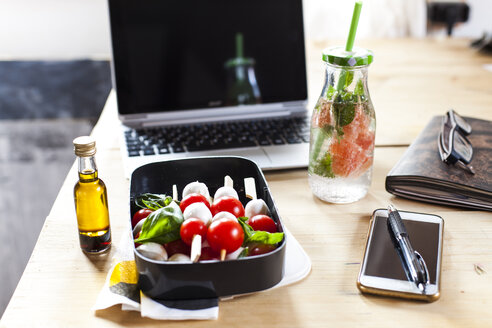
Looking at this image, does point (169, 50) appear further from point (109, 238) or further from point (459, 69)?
point (459, 69)

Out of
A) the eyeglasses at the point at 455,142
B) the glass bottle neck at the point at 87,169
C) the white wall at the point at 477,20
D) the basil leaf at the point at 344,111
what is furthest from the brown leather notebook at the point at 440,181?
the white wall at the point at 477,20

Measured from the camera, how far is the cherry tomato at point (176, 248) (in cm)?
61

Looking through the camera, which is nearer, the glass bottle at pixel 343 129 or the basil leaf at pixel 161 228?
the basil leaf at pixel 161 228

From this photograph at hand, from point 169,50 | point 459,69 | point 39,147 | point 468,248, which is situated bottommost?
point 39,147

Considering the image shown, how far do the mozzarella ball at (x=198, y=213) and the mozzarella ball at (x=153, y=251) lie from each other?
2.0 inches

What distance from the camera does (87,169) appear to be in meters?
0.65

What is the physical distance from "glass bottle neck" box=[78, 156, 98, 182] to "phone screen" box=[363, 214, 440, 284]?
1.18 feet

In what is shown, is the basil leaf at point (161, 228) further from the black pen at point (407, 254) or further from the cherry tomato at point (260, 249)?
the black pen at point (407, 254)

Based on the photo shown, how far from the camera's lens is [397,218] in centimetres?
70

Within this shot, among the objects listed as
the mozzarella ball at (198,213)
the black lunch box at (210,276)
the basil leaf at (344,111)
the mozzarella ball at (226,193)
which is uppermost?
the basil leaf at (344,111)

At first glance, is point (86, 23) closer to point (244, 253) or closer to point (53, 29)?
point (53, 29)

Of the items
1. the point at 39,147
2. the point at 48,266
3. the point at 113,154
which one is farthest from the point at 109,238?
the point at 39,147

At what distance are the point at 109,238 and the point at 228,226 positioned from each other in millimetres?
207

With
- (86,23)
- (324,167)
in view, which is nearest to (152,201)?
(324,167)
